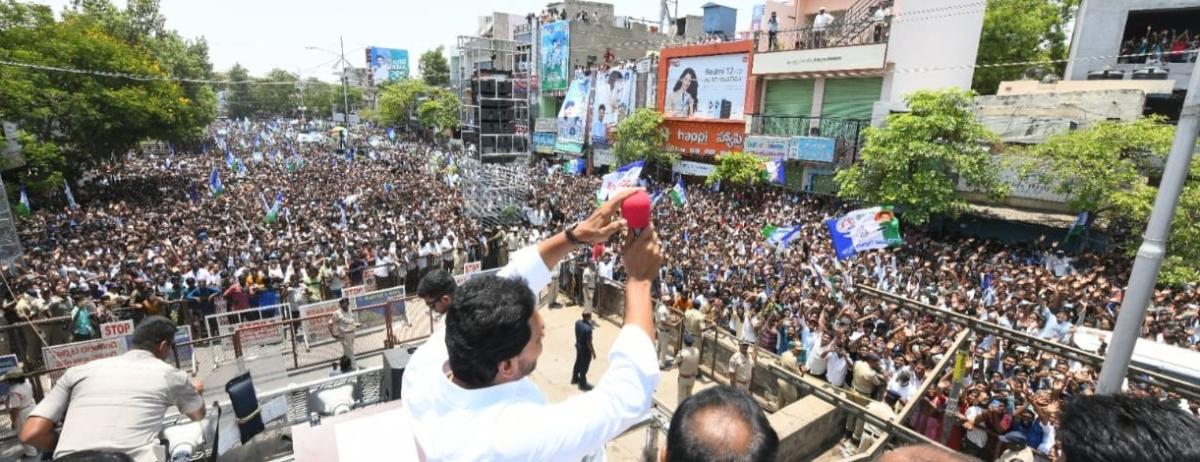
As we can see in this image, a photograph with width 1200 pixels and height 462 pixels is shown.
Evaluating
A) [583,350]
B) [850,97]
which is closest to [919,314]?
[583,350]

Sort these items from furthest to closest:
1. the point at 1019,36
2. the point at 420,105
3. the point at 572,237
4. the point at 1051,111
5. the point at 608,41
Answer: the point at 420,105 → the point at 608,41 → the point at 1019,36 → the point at 1051,111 → the point at 572,237

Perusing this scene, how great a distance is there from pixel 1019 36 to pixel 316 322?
29.1 metres

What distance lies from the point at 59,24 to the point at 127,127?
16.3ft

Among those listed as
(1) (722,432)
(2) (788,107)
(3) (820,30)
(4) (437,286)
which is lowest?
(4) (437,286)

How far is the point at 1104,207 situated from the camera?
1283cm

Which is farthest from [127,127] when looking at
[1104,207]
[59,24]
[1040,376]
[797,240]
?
[1104,207]

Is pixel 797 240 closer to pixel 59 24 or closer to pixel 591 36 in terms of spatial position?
pixel 591 36

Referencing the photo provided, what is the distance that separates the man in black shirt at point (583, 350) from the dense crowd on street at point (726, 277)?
2.27 metres

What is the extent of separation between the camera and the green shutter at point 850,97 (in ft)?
66.6

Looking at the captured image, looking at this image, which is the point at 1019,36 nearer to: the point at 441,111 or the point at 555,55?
the point at 555,55

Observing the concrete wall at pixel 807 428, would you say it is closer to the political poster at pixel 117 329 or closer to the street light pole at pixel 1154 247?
the street light pole at pixel 1154 247

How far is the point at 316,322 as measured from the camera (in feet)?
30.8

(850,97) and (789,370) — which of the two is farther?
(850,97)

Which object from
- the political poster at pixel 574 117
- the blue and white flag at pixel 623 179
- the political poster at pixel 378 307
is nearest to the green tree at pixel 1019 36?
the political poster at pixel 574 117
